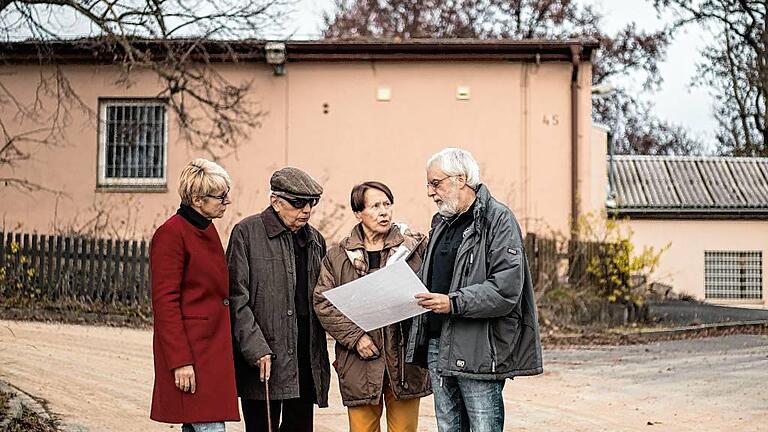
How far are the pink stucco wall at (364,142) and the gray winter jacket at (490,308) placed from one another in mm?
14860

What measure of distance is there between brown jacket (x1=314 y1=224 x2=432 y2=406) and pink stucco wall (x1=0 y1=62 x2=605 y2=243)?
559 inches

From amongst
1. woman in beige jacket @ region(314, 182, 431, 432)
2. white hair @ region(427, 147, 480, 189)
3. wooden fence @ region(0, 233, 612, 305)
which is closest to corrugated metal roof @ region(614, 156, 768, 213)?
wooden fence @ region(0, 233, 612, 305)

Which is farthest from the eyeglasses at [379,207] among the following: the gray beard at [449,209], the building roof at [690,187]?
the building roof at [690,187]

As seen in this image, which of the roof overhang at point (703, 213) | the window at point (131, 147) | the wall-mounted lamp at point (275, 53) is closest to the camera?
the wall-mounted lamp at point (275, 53)

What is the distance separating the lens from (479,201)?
18.3 feet

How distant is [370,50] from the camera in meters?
20.5

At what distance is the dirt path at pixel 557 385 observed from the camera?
938 cm

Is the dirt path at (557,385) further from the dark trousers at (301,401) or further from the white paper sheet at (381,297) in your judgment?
the white paper sheet at (381,297)

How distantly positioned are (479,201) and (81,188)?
641 inches

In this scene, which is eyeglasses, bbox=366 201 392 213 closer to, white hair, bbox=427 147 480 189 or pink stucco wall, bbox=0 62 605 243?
white hair, bbox=427 147 480 189

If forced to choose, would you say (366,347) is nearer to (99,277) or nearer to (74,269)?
(99,277)

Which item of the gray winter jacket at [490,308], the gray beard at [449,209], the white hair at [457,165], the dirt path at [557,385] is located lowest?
the dirt path at [557,385]

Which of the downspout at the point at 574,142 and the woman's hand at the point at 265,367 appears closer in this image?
the woman's hand at the point at 265,367

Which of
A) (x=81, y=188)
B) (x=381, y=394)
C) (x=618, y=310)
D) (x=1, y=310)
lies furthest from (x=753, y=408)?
(x=81, y=188)
